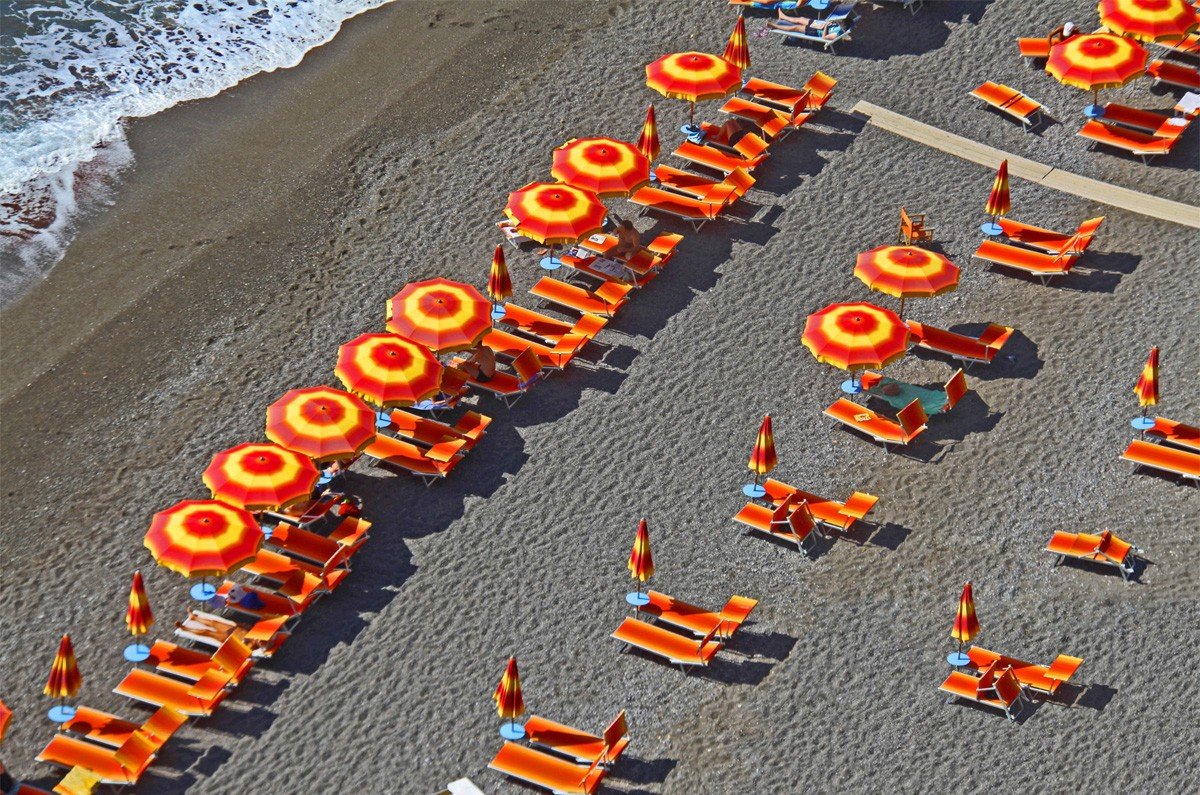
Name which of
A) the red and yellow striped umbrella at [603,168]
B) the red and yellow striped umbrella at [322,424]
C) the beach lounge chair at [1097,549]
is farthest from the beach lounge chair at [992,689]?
the red and yellow striped umbrella at [603,168]

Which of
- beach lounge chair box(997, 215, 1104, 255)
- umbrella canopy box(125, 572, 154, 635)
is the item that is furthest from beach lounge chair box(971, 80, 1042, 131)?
umbrella canopy box(125, 572, 154, 635)

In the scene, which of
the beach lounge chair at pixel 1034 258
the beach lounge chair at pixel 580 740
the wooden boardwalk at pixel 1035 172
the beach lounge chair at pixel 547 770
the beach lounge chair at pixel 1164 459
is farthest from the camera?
the wooden boardwalk at pixel 1035 172

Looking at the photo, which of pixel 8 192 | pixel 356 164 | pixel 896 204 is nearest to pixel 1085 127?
pixel 896 204

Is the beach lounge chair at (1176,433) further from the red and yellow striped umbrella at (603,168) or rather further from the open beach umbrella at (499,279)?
the open beach umbrella at (499,279)

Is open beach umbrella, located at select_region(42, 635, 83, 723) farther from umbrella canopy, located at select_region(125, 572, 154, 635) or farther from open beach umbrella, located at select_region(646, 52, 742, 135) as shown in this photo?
open beach umbrella, located at select_region(646, 52, 742, 135)

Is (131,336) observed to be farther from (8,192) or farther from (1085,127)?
(1085,127)

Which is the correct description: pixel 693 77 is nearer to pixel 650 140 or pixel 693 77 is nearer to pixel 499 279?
pixel 650 140
